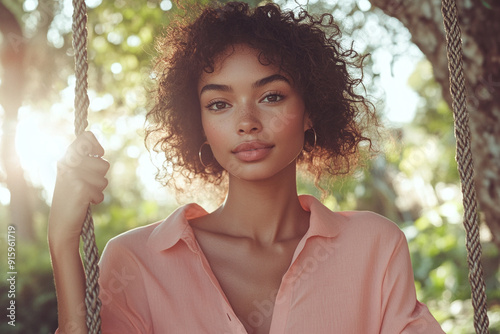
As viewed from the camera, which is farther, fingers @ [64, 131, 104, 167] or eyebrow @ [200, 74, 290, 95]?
eyebrow @ [200, 74, 290, 95]

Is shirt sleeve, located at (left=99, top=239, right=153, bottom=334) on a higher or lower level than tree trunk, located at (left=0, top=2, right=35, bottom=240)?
lower

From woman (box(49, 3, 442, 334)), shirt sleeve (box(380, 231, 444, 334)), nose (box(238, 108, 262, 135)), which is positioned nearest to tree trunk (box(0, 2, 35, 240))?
woman (box(49, 3, 442, 334))

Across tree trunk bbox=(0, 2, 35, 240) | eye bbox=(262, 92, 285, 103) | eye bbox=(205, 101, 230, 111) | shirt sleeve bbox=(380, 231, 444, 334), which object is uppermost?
tree trunk bbox=(0, 2, 35, 240)

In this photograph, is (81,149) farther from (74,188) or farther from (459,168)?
(459,168)

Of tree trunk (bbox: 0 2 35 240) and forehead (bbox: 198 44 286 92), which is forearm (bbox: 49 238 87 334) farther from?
tree trunk (bbox: 0 2 35 240)

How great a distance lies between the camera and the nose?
2.11 m

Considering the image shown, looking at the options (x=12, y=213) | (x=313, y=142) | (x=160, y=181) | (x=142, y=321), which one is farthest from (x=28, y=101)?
(x=142, y=321)

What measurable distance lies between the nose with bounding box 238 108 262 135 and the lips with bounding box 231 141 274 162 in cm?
5

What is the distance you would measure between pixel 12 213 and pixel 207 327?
6365 mm

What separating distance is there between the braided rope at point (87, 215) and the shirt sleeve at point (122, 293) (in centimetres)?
27

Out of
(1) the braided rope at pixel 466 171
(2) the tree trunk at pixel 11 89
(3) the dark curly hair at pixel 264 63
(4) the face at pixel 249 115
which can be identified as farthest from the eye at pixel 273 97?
(2) the tree trunk at pixel 11 89

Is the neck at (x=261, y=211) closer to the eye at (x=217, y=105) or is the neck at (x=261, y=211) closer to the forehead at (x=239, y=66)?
the eye at (x=217, y=105)

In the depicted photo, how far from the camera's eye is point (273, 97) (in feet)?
7.37

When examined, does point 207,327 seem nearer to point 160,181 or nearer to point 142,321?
point 142,321
